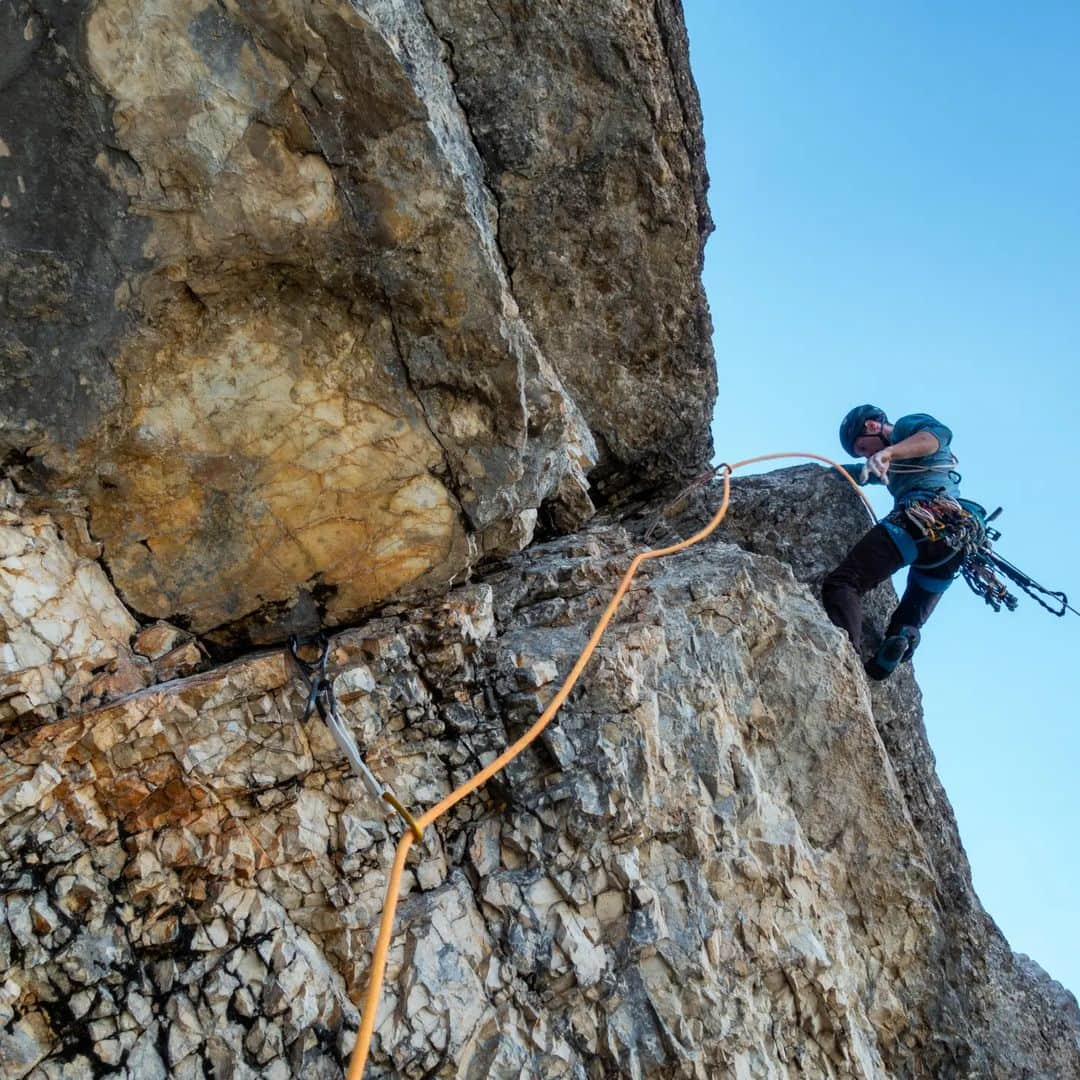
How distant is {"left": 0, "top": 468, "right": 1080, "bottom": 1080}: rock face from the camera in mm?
3227

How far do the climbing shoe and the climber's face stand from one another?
146 centimetres

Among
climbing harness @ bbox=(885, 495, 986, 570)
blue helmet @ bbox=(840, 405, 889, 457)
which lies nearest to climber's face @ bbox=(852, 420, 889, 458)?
blue helmet @ bbox=(840, 405, 889, 457)

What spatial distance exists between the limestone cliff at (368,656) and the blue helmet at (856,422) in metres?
2.05

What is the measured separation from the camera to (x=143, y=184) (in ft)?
11.6

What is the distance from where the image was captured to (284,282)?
3965 mm

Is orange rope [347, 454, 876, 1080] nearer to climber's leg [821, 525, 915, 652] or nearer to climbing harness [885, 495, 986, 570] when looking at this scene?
climber's leg [821, 525, 915, 652]

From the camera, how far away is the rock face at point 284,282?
3461 millimetres

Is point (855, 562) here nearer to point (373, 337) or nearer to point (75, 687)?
point (373, 337)

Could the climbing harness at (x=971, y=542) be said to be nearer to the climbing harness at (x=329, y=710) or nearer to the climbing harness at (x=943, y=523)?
the climbing harness at (x=943, y=523)

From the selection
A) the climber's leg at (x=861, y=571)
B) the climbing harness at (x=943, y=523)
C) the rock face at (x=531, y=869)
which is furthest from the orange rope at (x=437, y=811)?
the climbing harness at (x=943, y=523)

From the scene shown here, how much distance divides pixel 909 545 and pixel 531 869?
3406 mm

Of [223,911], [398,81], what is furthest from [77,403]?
[223,911]

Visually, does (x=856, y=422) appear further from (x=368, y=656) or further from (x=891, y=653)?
(x=368, y=656)

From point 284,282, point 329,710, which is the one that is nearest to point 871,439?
point 284,282
